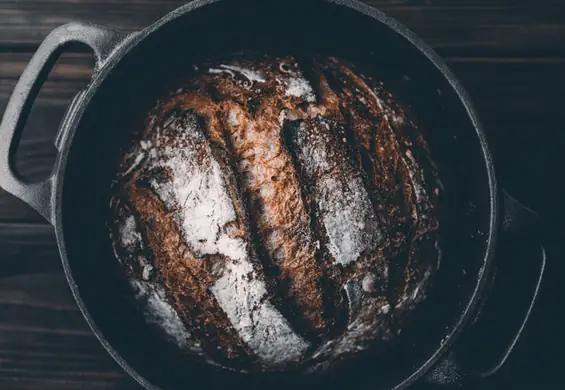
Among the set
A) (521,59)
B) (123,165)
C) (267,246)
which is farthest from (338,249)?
(521,59)

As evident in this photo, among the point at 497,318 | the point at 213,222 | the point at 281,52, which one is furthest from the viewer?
the point at 497,318

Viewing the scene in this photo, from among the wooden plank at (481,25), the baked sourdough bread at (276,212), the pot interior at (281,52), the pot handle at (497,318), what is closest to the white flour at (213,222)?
the baked sourdough bread at (276,212)

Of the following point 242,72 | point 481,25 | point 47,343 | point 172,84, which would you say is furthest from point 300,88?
point 47,343

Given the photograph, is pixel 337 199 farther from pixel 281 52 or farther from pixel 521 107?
pixel 521 107

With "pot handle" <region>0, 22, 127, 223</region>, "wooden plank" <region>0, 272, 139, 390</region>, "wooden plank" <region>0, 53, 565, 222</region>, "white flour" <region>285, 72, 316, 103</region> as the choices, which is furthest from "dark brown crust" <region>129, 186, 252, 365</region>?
"wooden plank" <region>0, 53, 565, 222</region>

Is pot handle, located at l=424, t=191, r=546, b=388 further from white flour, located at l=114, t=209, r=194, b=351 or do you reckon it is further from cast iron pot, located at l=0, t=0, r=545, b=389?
white flour, located at l=114, t=209, r=194, b=351

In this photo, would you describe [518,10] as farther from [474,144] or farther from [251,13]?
[251,13]
